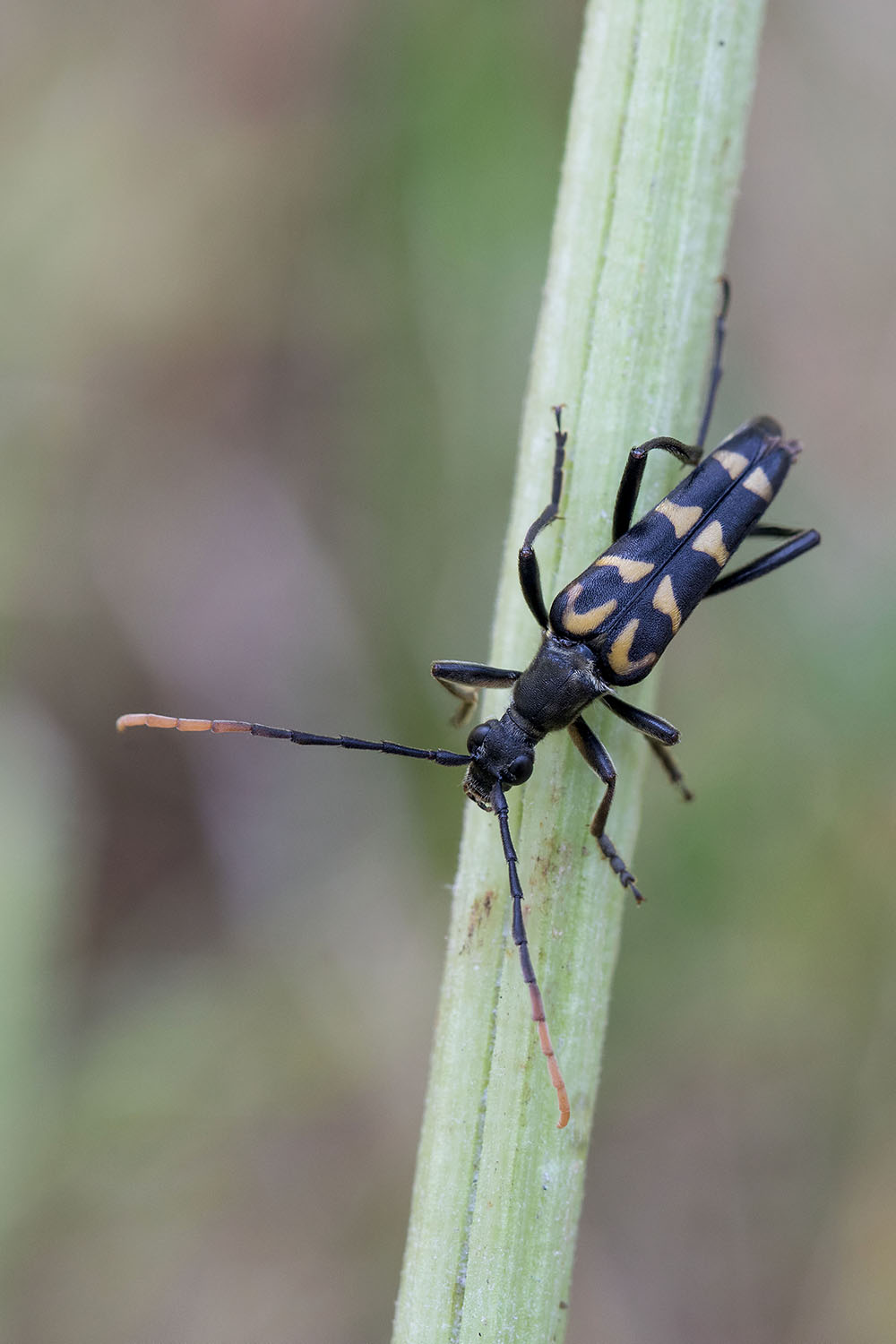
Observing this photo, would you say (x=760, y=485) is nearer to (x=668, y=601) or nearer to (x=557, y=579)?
(x=668, y=601)

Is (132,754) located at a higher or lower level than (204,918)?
higher

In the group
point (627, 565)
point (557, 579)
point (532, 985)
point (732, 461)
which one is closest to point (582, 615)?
point (627, 565)

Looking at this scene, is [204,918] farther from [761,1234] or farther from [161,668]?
[761,1234]

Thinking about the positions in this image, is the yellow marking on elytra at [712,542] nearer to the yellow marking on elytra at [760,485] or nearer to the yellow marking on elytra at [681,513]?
the yellow marking on elytra at [681,513]

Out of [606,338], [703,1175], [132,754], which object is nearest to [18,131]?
[132,754]

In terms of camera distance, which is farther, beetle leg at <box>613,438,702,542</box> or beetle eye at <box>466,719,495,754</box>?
beetle eye at <box>466,719,495,754</box>

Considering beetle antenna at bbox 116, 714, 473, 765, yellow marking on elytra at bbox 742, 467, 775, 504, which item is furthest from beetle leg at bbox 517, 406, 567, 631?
yellow marking on elytra at bbox 742, 467, 775, 504

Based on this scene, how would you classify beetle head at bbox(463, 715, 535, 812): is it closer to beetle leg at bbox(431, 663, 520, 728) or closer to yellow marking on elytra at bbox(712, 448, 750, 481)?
beetle leg at bbox(431, 663, 520, 728)

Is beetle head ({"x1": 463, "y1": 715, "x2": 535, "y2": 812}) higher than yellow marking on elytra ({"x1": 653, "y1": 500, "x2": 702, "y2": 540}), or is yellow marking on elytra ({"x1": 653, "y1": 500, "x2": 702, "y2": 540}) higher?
yellow marking on elytra ({"x1": 653, "y1": 500, "x2": 702, "y2": 540})
